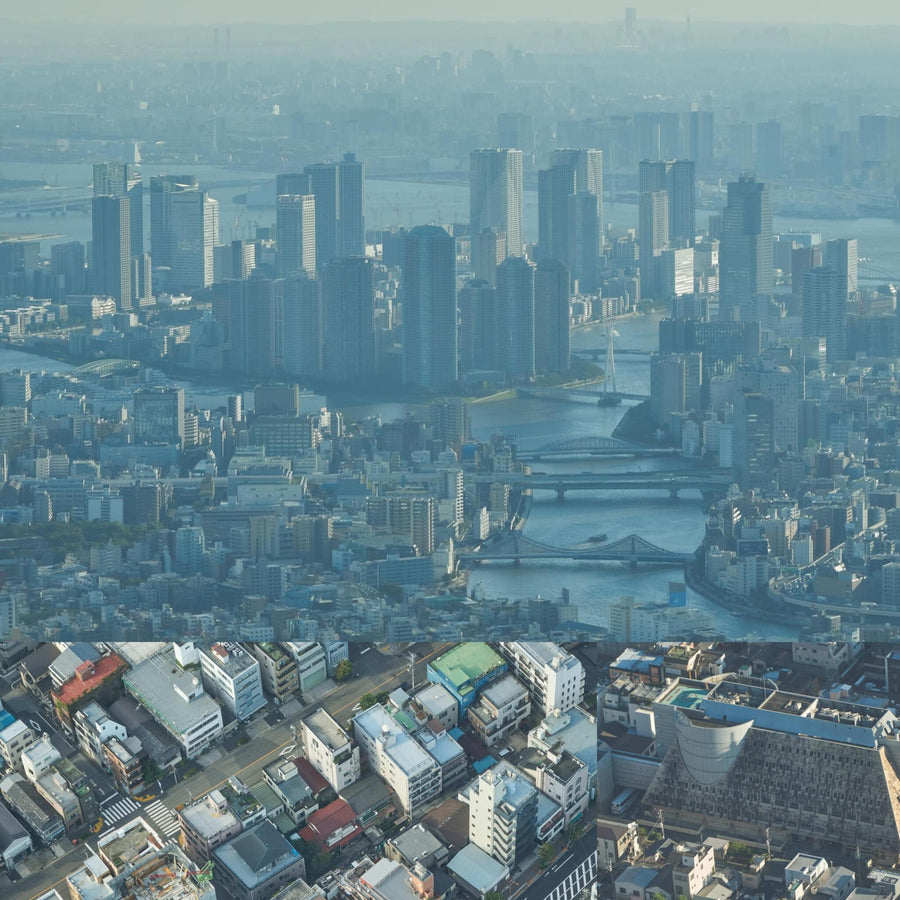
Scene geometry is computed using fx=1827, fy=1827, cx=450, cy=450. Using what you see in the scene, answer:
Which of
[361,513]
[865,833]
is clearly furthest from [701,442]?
[865,833]

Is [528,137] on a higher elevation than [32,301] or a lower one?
higher

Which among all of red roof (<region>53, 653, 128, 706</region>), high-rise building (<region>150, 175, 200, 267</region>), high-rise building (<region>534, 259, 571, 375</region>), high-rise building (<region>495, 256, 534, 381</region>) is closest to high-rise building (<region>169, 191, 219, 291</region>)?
high-rise building (<region>150, 175, 200, 267</region>)

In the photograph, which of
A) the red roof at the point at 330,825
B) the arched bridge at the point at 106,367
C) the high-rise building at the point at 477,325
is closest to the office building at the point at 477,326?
the high-rise building at the point at 477,325

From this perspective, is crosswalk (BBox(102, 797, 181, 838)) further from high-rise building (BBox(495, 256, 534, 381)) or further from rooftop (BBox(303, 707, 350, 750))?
high-rise building (BBox(495, 256, 534, 381))

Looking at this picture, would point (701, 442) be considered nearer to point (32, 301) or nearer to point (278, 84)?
point (278, 84)

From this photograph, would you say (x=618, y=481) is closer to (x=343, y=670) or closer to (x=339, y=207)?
(x=339, y=207)

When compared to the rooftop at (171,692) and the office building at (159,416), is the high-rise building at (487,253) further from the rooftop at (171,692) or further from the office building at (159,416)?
the rooftop at (171,692)

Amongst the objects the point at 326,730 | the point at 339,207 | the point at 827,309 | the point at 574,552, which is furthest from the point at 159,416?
the point at 326,730
